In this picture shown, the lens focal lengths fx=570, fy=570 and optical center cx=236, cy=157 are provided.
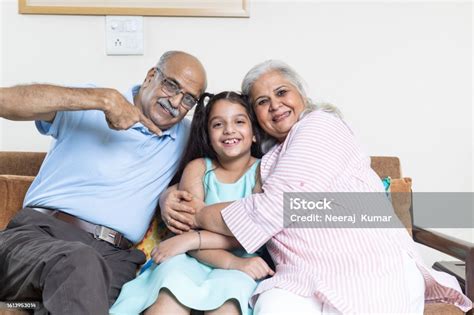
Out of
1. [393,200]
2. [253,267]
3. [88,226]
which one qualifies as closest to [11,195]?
[88,226]

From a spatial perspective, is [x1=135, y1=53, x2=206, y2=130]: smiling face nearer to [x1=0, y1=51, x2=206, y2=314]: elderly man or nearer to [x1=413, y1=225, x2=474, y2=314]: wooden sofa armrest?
[x1=0, y1=51, x2=206, y2=314]: elderly man

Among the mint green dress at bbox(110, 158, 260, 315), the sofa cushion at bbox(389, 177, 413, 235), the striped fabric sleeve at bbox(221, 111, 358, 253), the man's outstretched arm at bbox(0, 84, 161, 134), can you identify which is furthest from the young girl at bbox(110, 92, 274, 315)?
the sofa cushion at bbox(389, 177, 413, 235)

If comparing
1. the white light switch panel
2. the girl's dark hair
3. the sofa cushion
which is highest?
the white light switch panel

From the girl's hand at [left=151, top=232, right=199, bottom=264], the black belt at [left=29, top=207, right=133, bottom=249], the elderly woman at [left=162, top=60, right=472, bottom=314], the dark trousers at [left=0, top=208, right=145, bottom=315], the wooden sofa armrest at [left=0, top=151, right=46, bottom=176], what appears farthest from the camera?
the wooden sofa armrest at [left=0, top=151, right=46, bottom=176]

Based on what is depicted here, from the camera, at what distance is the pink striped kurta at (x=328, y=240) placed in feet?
4.90

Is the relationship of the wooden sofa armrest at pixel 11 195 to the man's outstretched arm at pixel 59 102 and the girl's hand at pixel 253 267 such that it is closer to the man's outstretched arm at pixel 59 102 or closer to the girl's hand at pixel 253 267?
the man's outstretched arm at pixel 59 102

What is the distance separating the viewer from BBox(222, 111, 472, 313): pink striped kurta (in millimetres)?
1493

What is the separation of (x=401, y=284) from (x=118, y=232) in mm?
Answer: 885

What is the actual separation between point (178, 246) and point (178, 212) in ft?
0.38

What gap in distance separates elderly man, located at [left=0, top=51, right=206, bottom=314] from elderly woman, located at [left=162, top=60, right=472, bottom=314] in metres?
0.20

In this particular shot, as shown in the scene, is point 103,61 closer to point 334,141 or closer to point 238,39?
point 238,39

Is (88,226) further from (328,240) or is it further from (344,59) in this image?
(344,59)

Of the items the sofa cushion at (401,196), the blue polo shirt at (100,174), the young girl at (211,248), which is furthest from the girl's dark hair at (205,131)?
the sofa cushion at (401,196)

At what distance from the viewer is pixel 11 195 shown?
1970mm
